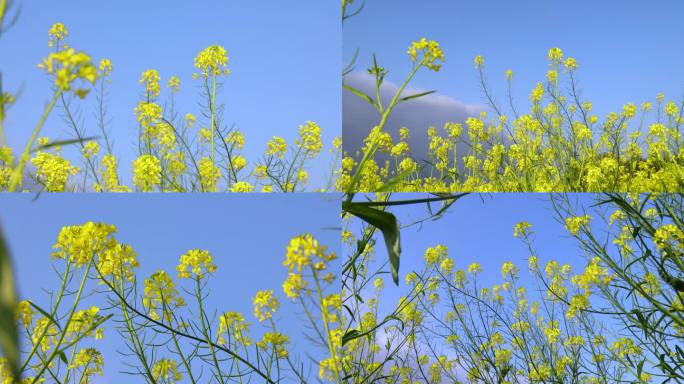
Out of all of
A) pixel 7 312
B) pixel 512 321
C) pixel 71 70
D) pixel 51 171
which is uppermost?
pixel 51 171

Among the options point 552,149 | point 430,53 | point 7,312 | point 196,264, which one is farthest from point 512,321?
point 7,312

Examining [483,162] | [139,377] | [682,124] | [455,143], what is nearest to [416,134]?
[455,143]

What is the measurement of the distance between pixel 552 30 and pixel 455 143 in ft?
1.70

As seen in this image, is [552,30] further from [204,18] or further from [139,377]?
[139,377]

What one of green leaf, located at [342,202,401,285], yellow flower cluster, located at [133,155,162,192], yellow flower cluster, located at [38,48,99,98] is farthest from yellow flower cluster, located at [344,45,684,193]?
yellow flower cluster, located at [38,48,99,98]

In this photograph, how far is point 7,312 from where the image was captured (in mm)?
232

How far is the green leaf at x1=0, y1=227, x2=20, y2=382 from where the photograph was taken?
0.23m

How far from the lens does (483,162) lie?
2402 millimetres

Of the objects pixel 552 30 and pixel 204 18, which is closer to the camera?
pixel 204 18

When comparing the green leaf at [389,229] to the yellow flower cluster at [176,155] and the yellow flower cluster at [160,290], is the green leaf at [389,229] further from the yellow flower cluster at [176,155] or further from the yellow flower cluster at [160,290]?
the yellow flower cluster at [176,155]

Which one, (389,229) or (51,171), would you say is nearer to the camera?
(389,229)

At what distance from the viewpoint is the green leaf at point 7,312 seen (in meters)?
0.23

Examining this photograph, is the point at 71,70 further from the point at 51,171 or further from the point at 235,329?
the point at 51,171

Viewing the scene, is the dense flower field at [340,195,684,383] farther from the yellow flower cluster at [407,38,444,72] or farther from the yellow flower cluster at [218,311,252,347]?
the yellow flower cluster at [407,38,444,72]
